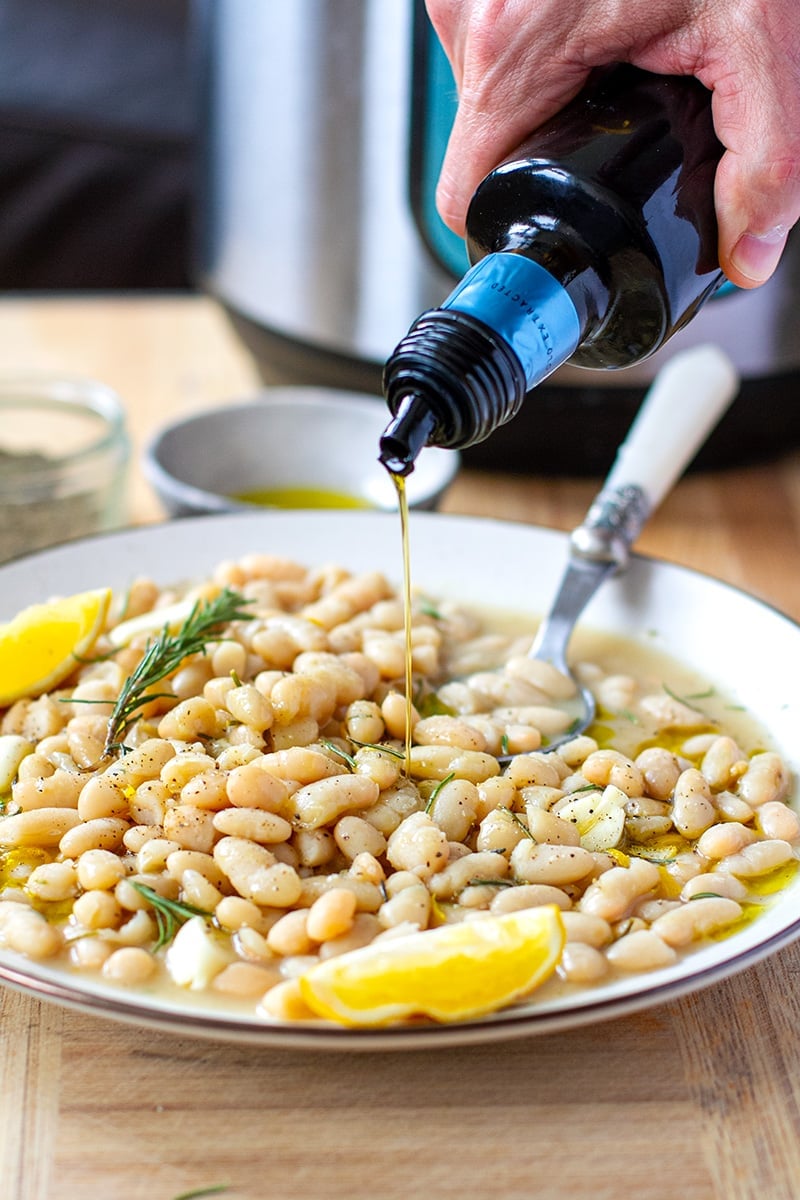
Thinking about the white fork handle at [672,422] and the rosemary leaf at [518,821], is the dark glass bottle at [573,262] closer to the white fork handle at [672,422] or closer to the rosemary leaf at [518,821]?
the rosemary leaf at [518,821]

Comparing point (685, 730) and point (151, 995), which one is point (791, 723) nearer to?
point (685, 730)

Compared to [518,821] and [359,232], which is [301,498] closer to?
[359,232]

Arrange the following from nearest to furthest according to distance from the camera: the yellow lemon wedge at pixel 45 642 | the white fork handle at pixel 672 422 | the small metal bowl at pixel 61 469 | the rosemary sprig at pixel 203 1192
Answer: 1. the rosemary sprig at pixel 203 1192
2. the yellow lemon wedge at pixel 45 642
3. the white fork handle at pixel 672 422
4. the small metal bowl at pixel 61 469

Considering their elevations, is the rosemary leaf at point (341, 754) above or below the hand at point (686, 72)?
below

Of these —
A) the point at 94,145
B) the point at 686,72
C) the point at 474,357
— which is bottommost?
the point at 94,145

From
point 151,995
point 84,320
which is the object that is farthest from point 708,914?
point 84,320

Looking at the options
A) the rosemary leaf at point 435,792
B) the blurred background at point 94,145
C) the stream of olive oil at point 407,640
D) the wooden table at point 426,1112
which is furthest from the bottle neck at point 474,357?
the blurred background at point 94,145

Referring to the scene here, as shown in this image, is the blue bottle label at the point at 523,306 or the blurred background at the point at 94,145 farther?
the blurred background at the point at 94,145

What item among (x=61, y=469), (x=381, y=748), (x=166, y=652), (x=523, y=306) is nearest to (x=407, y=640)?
(x=381, y=748)
